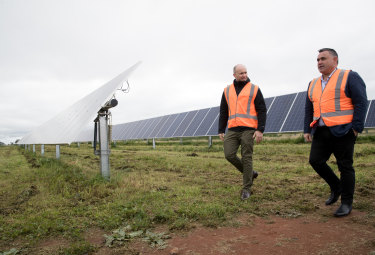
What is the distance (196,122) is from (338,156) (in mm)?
14263

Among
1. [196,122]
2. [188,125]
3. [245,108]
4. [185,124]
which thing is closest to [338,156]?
[245,108]

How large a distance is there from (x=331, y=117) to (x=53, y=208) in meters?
3.50

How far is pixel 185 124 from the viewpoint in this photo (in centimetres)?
1814

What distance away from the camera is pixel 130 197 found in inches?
153

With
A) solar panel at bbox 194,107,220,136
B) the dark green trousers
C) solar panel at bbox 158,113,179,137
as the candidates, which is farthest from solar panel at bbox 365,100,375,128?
the dark green trousers

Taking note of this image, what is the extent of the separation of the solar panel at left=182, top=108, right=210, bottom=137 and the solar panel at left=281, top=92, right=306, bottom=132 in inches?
210

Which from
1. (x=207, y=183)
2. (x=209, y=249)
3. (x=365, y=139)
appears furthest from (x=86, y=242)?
(x=365, y=139)

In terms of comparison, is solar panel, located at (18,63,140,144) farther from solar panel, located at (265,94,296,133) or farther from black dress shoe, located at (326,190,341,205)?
solar panel, located at (265,94,296,133)

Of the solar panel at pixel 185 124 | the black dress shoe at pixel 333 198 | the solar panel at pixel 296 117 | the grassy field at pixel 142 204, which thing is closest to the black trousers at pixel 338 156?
the black dress shoe at pixel 333 198

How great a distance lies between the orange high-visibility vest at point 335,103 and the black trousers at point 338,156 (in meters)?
0.15

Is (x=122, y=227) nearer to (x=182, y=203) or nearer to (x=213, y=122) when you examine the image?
(x=182, y=203)

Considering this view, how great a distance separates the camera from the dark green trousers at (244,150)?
392cm

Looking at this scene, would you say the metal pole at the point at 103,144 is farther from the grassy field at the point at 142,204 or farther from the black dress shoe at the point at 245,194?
the black dress shoe at the point at 245,194

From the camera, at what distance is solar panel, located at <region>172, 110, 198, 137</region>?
1722 centimetres
